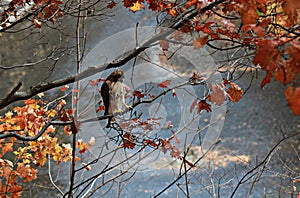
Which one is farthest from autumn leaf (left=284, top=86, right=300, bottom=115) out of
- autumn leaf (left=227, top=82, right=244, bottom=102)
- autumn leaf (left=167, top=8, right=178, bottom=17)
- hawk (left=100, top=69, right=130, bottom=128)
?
autumn leaf (left=167, top=8, right=178, bottom=17)

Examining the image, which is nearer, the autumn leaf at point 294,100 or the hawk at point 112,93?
the autumn leaf at point 294,100

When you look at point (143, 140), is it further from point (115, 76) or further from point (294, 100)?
point (294, 100)

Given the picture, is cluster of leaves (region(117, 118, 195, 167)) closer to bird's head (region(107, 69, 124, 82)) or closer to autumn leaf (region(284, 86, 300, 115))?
bird's head (region(107, 69, 124, 82))

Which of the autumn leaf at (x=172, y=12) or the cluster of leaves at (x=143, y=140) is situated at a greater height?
the autumn leaf at (x=172, y=12)

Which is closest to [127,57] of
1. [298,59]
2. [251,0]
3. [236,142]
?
[251,0]

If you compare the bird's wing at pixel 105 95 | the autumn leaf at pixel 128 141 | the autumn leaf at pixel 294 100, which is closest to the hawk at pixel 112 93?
the bird's wing at pixel 105 95

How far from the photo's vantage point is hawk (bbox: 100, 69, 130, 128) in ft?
6.86

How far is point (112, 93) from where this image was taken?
83.2 inches

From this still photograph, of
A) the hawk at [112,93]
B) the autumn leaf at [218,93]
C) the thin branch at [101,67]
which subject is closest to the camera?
the thin branch at [101,67]

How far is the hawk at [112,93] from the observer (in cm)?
209

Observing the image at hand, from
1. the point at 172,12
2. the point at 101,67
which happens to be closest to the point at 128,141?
the point at 101,67

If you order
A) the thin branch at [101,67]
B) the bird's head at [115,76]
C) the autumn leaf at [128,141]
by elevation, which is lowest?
the autumn leaf at [128,141]

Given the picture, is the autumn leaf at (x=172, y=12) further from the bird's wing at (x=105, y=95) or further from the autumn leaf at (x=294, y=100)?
the autumn leaf at (x=294, y=100)

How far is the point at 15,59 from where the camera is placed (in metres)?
9.47
